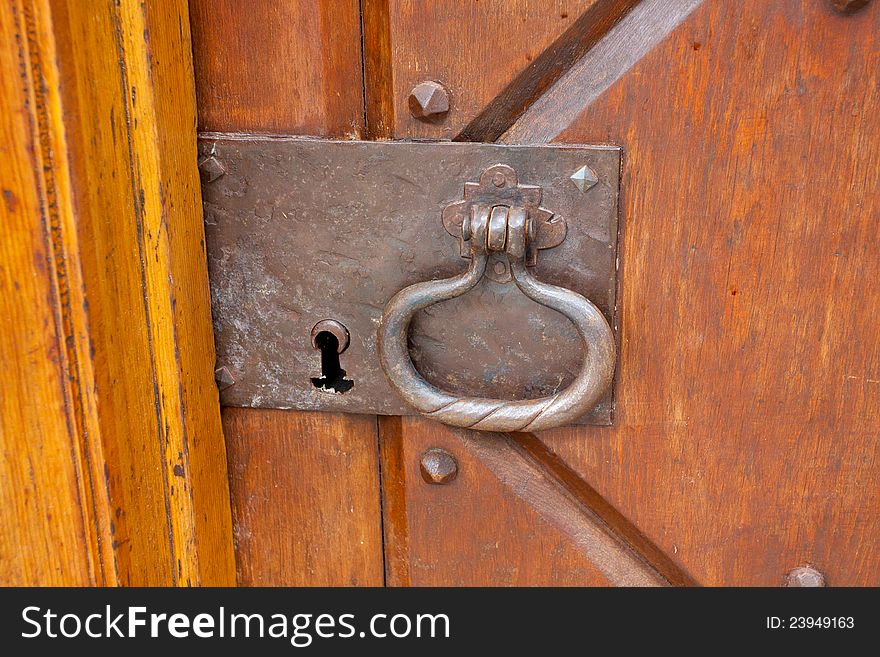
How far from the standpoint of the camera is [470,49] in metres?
0.56

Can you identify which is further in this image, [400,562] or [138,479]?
[400,562]

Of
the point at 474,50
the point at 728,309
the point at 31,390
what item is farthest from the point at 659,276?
the point at 31,390

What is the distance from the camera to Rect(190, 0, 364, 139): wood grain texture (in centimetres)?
57

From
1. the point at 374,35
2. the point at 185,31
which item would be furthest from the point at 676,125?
Result: the point at 185,31

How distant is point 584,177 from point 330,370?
0.85ft

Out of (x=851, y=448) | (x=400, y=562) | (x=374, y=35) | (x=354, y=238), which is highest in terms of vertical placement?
(x=374, y=35)

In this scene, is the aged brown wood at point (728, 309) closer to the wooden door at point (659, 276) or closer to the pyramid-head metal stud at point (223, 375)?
the wooden door at point (659, 276)

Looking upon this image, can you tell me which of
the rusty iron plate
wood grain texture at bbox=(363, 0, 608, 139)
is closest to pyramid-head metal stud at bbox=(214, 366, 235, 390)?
the rusty iron plate

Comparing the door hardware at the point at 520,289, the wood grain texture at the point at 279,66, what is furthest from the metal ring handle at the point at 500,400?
the wood grain texture at the point at 279,66

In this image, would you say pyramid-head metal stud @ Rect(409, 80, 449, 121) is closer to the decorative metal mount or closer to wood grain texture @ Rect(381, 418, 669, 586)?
the decorative metal mount

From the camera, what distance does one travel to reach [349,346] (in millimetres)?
634

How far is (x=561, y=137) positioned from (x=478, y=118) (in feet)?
0.21

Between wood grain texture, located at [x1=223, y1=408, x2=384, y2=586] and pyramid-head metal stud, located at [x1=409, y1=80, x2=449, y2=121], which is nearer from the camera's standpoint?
pyramid-head metal stud, located at [x1=409, y1=80, x2=449, y2=121]

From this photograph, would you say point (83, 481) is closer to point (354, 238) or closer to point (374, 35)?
point (354, 238)
